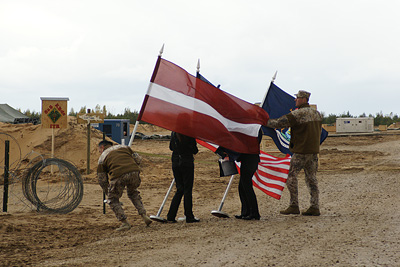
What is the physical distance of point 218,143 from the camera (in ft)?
27.9

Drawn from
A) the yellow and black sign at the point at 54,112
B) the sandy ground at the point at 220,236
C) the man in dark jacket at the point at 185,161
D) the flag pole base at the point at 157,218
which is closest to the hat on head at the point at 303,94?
the man in dark jacket at the point at 185,161

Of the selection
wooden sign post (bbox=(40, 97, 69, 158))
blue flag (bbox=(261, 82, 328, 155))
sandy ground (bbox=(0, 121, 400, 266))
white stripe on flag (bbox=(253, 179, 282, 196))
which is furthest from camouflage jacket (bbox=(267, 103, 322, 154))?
wooden sign post (bbox=(40, 97, 69, 158))

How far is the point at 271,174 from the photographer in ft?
31.1

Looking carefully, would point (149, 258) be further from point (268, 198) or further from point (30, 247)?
point (268, 198)

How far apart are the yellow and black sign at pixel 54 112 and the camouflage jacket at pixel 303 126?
1104 centimetres

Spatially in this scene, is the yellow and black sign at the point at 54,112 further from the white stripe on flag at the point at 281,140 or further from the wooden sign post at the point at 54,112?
the white stripe on flag at the point at 281,140

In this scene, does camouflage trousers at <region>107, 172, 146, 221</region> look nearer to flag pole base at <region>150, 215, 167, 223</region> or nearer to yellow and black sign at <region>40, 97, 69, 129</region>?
flag pole base at <region>150, 215, 167, 223</region>

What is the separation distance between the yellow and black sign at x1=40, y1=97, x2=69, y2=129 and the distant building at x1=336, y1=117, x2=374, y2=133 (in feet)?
148

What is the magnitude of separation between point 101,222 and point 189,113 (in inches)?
121

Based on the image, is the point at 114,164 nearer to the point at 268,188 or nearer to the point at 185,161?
the point at 185,161

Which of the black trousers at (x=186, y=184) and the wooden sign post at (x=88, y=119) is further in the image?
the wooden sign post at (x=88, y=119)

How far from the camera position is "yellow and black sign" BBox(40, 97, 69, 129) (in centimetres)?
1755

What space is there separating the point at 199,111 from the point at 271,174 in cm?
212

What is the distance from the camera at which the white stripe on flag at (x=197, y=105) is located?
8266 mm
